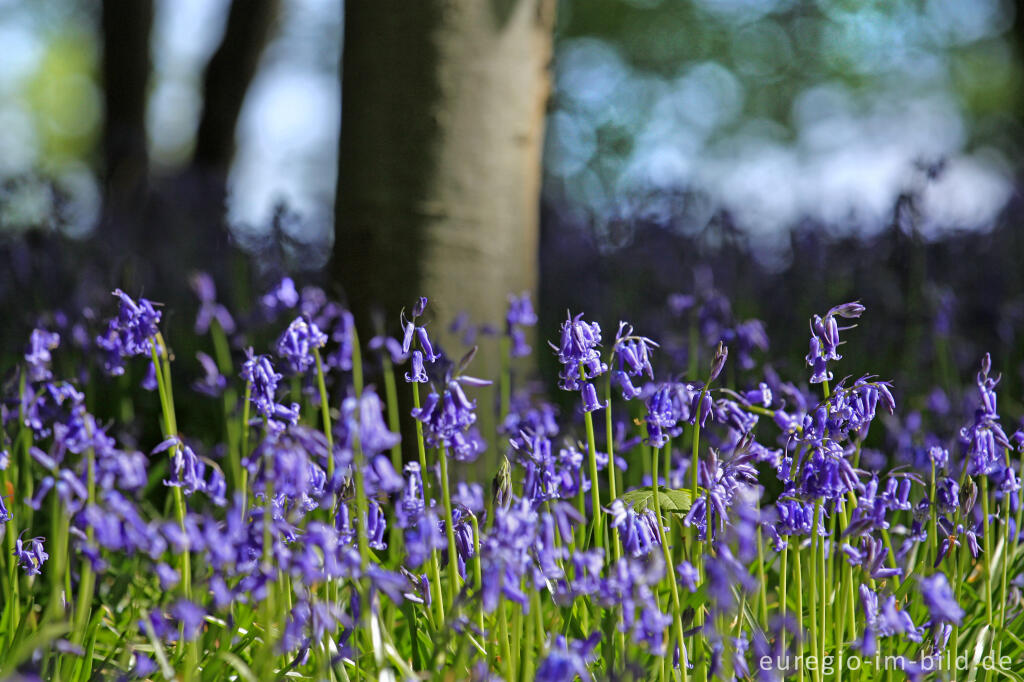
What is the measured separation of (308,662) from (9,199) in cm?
449

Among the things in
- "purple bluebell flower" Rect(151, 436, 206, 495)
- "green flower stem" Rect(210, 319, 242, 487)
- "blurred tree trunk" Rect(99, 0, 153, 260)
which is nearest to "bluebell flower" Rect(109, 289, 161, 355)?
"purple bluebell flower" Rect(151, 436, 206, 495)

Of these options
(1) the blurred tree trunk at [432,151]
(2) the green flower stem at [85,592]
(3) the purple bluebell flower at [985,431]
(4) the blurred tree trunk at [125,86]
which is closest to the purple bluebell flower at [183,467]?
(2) the green flower stem at [85,592]

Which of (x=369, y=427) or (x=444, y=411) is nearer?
(x=369, y=427)

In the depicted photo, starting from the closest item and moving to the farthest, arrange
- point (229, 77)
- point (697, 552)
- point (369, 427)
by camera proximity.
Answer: point (369, 427) → point (697, 552) → point (229, 77)

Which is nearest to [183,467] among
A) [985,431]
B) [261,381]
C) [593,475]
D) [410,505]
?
[261,381]

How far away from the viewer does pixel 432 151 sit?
9.98ft

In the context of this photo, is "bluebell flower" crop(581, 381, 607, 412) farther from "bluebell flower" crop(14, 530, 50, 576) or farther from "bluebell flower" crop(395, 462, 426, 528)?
"bluebell flower" crop(14, 530, 50, 576)

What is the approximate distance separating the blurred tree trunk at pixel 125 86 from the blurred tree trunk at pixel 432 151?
5441 mm

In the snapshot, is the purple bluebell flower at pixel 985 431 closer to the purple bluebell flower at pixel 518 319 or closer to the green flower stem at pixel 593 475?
the green flower stem at pixel 593 475

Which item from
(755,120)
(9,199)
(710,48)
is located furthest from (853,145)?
(9,199)

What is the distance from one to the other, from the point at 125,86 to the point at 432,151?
6.61m

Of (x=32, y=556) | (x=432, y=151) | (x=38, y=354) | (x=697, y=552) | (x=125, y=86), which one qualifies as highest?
(x=125, y=86)

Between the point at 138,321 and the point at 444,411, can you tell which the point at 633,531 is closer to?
the point at 444,411

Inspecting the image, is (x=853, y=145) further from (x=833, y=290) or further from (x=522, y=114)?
(x=522, y=114)
